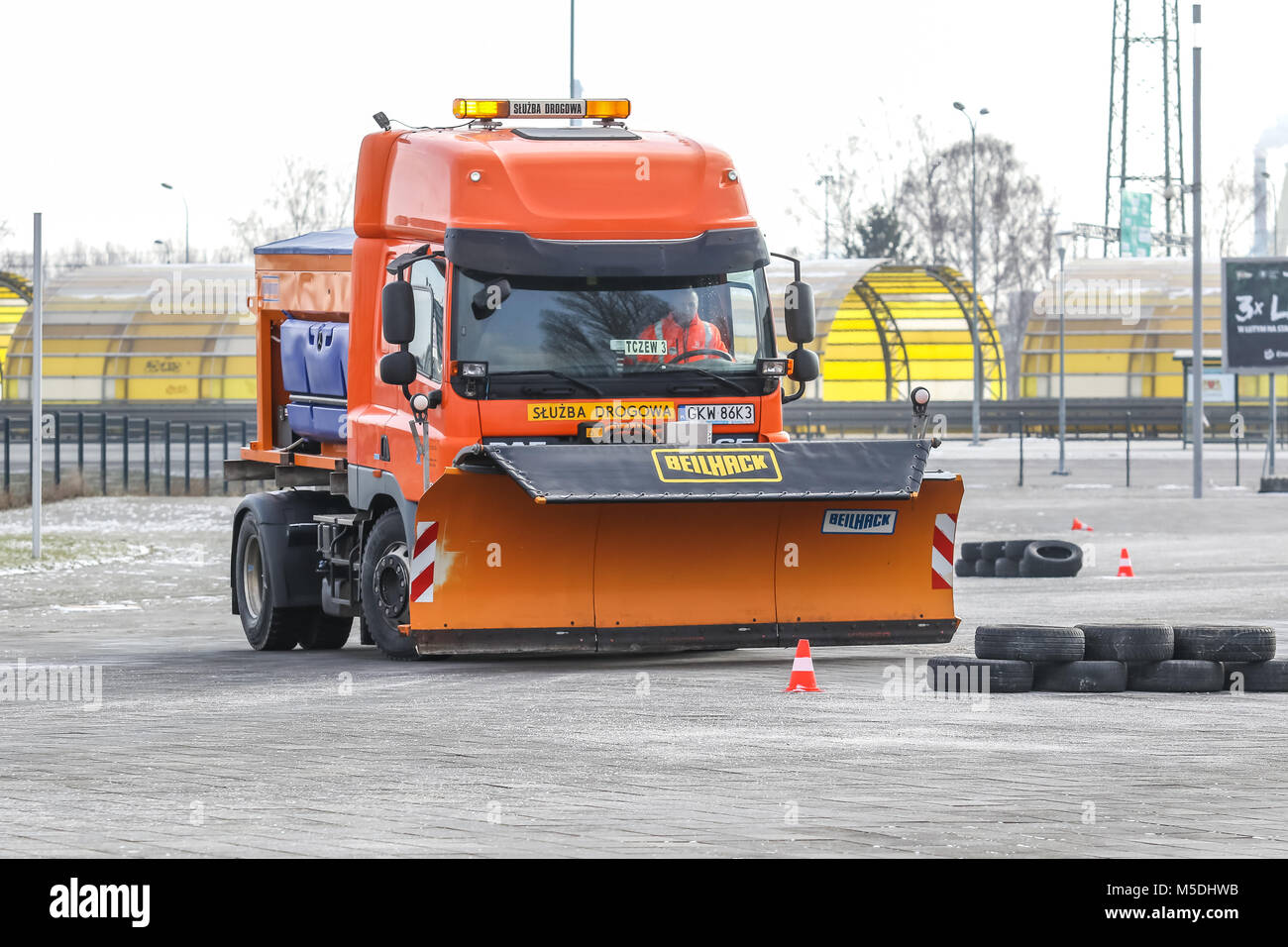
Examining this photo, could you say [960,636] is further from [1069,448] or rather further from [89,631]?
[1069,448]

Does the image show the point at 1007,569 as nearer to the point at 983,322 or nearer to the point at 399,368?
the point at 399,368

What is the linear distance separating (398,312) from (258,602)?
12.4 ft

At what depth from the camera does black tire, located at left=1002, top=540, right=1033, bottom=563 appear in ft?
77.5

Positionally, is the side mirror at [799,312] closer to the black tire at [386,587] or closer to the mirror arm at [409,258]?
the mirror arm at [409,258]

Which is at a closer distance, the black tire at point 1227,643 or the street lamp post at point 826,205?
the black tire at point 1227,643

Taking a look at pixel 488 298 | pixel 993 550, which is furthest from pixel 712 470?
pixel 993 550

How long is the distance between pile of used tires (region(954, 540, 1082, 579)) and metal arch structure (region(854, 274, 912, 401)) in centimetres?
4843

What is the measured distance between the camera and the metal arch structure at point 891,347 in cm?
7338

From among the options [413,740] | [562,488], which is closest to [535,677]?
[562,488]

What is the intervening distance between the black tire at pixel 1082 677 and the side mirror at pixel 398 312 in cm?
438

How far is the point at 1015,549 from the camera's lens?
23688mm

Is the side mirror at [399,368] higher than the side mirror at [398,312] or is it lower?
lower

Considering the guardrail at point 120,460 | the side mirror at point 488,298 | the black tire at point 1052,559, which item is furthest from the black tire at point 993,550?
the guardrail at point 120,460
